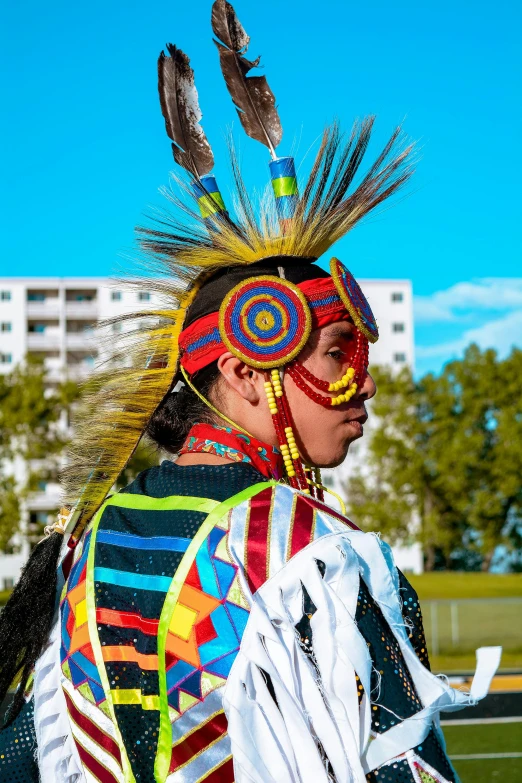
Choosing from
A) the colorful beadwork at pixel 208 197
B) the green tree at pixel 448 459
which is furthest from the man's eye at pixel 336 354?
the green tree at pixel 448 459

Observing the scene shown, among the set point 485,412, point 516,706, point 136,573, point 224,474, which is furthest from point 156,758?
point 485,412

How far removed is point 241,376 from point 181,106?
78 cm

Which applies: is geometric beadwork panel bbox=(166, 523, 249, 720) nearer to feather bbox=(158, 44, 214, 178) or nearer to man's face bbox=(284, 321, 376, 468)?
man's face bbox=(284, 321, 376, 468)

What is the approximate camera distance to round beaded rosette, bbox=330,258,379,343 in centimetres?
200

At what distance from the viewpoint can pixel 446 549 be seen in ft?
133

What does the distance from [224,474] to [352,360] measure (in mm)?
439

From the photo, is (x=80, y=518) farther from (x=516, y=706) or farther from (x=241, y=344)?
(x=516, y=706)

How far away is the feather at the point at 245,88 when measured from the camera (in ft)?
7.57

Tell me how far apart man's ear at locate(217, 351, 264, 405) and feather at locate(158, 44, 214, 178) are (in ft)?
1.96

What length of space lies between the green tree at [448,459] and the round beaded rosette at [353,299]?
35238mm

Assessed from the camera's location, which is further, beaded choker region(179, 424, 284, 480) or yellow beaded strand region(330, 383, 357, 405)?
yellow beaded strand region(330, 383, 357, 405)

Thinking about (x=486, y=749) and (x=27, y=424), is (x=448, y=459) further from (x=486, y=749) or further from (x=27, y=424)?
(x=486, y=749)

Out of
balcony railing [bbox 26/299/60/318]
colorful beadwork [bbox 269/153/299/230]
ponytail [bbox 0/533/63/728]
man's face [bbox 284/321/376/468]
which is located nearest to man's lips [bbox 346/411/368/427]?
man's face [bbox 284/321/376/468]

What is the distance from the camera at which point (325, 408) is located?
1976 mm
